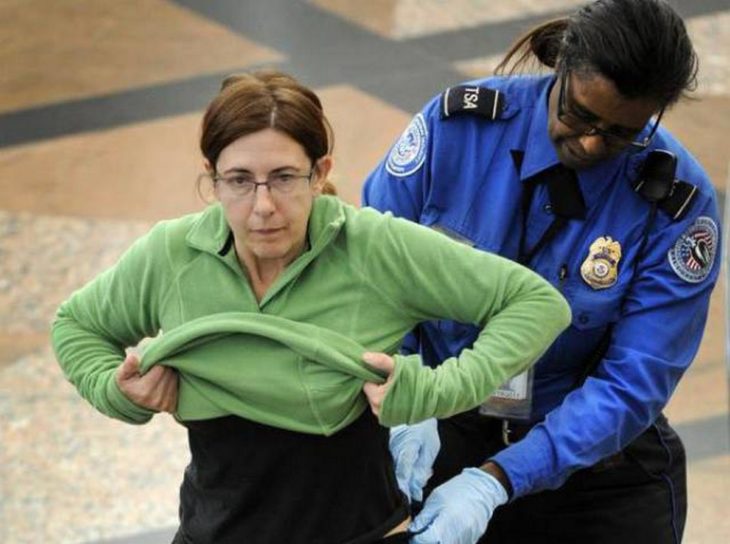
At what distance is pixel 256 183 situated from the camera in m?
2.03

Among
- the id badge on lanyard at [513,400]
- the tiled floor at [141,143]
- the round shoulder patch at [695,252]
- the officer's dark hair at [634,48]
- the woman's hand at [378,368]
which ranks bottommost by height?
the tiled floor at [141,143]

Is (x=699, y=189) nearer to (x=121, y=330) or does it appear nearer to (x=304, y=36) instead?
(x=121, y=330)

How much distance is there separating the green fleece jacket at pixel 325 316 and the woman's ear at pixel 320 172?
3 centimetres

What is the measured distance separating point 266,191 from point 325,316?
0.18 metres

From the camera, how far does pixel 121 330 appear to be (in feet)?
7.11

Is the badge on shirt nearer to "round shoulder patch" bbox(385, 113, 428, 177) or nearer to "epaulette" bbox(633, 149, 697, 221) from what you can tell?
"epaulette" bbox(633, 149, 697, 221)

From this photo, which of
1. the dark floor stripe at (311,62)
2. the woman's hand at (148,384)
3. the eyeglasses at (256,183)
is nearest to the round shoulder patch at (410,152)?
the eyeglasses at (256,183)

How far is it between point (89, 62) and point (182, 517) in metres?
3.36

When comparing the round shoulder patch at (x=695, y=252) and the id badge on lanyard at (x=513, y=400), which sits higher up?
the round shoulder patch at (x=695, y=252)

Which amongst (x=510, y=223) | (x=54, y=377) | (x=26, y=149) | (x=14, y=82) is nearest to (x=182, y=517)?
(x=510, y=223)

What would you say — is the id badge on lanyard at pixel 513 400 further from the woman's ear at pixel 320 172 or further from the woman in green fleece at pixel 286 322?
the woman's ear at pixel 320 172

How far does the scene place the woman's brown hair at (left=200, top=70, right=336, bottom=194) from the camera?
2014 mm

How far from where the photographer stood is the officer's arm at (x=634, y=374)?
2338 mm

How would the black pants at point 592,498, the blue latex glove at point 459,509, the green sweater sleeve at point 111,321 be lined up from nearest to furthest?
the green sweater sleeve at point 111,321, the blue latex glove at point 459,509, the black pants at point 592,498
